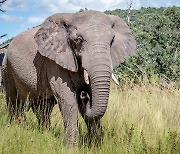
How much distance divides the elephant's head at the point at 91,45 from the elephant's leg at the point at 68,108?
0.28 m

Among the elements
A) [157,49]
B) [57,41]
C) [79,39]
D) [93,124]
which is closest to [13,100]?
[57,41]

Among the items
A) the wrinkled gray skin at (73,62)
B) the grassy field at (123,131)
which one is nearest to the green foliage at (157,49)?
the grassy field at (123,131)

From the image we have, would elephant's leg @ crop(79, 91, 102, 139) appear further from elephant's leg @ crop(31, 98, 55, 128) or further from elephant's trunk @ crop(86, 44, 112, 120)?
elephant's leg @ crop(31, 98, 55, 128)

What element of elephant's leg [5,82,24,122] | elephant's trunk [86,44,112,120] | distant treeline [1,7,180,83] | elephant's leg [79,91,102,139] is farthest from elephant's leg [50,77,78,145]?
distant treeline [1,7,180,83]

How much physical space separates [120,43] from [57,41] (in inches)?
32.0

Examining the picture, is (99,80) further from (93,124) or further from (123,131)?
(123,131)

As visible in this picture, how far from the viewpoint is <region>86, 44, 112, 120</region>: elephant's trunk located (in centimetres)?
512

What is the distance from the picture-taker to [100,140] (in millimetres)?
5715

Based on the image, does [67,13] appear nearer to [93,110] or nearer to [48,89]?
[48,89]

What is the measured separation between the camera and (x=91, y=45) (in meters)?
5.28

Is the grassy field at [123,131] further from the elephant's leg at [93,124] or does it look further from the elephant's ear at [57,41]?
the elephant's ear at [57,41]

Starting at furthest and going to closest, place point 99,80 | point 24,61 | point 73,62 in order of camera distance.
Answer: point 24,61
point 73,62
point 99,80

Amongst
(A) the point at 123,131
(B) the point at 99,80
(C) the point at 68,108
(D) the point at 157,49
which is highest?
(D) the point at 157,49

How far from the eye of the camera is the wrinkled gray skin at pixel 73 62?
521 cm
